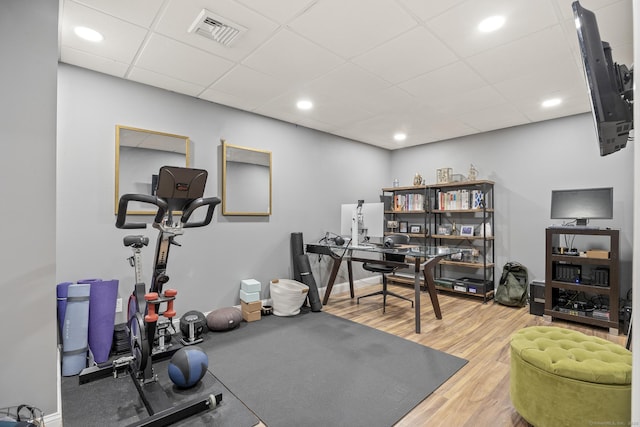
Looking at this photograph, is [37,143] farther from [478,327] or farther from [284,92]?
[478,327]

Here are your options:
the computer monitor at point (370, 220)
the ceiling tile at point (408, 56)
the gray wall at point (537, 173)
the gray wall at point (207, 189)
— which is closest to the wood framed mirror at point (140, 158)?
the gray wall at point (207, 189)

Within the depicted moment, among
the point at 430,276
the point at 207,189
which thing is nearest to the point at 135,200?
the point at 207,189

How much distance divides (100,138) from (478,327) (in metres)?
4.23

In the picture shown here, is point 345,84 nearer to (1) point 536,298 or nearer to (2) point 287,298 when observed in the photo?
(2) point 287,298

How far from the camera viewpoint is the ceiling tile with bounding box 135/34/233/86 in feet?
7.55

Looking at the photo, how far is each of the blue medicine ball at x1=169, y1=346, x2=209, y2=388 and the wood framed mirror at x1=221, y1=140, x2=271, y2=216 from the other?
172cm

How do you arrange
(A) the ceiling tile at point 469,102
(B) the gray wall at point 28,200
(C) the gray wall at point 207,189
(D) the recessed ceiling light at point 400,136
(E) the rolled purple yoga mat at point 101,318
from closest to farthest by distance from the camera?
1. (B) the gray wall at point 28,200
2. (E) the rolled purple yoga mat at point 101,318
3. (C) the gray wall at point 207,189
4. (A) the ceiling tile at point 469,102
5. (D) the recessed ceiling light at point 400,136

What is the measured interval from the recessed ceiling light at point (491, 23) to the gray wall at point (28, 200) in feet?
8.63

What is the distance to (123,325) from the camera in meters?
2.66

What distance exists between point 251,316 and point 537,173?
4220 millimetres

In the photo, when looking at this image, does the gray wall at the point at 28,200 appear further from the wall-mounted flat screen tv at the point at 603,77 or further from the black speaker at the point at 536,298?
the black speaker at the point at 536,298

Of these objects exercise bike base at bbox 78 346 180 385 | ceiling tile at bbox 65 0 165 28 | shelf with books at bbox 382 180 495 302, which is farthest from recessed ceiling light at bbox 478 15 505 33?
exercise bike base at bbox 78 346 180 385

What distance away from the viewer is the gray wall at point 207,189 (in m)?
2.57

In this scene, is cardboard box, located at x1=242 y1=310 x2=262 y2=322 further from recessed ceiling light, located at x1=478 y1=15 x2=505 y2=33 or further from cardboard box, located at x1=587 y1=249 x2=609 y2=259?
cardboard box, located at x1=587 y1=249 x2=609 y2=259
